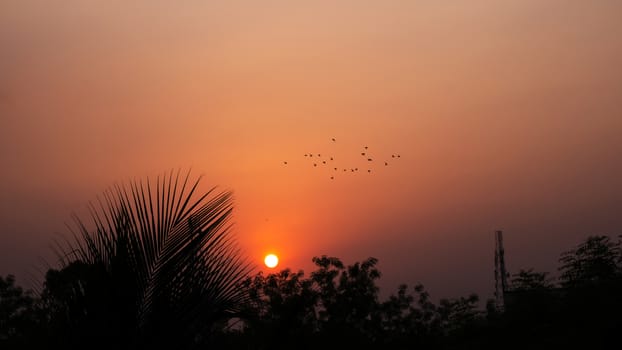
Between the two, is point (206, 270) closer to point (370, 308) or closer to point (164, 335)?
point (164, 335)

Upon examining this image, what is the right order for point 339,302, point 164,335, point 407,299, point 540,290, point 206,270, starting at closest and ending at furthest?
point 164,335, point 206,270, point 540,290, point 339,302, point 407,299

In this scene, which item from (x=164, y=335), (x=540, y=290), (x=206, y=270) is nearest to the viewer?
(x=164, y=335)

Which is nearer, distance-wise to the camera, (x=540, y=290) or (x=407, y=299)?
(x=540, y=290)

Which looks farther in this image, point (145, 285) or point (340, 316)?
point (340, 316)

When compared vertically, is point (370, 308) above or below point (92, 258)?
above

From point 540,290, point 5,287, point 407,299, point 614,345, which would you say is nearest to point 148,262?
point 614,345

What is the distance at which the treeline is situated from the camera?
14.0ft

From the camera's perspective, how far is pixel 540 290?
24.8 metres

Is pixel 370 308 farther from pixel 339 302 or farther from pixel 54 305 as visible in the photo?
pixel 54 305

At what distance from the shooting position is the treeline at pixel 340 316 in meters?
4.26

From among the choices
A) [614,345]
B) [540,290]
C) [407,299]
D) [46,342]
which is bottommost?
[46,342]

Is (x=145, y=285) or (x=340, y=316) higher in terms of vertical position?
(x=340, y=316)

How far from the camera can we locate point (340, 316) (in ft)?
104

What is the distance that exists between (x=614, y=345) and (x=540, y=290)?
8030mm
